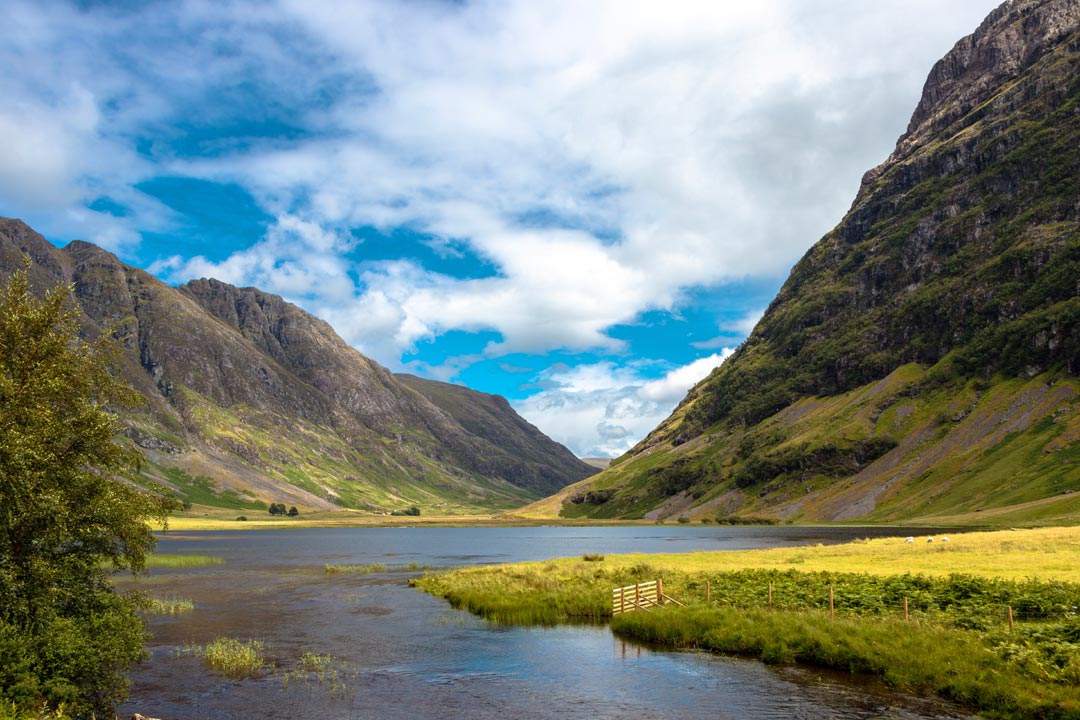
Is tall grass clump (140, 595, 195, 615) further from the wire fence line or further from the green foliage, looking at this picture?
the wire fence line

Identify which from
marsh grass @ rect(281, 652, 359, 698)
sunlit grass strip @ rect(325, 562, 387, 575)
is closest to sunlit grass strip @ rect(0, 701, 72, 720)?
marsh grass @ rect(281, 652, 359, 698)

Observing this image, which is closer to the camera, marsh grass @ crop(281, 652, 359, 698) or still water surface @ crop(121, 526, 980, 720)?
still water surface @ crop(121, 526, 980, 720)

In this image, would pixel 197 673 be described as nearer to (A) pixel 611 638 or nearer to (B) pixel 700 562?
(A) pixel 611 638

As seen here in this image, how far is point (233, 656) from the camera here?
1722 inches

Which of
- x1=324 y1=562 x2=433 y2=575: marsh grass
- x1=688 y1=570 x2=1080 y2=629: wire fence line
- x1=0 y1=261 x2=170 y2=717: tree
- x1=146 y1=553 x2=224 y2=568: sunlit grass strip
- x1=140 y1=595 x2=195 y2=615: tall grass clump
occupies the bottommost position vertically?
x1=324 y1=562 x2=433 y2=575: marsh grass

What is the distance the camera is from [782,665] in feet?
129

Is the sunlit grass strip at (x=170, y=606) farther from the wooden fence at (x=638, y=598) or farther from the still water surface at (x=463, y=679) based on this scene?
the wooden fence at (x=638, y=598)

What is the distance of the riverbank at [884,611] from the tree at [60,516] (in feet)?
109

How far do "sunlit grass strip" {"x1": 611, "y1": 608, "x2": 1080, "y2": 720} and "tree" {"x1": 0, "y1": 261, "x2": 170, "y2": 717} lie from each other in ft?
109

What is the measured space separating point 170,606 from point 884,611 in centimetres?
6281

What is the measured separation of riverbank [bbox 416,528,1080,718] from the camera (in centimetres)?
3067

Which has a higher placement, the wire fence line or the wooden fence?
the wire fence line

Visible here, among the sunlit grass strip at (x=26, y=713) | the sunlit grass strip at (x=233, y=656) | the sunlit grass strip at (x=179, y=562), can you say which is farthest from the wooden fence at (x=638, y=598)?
the sunlit grass strip at (x=179, y=562)

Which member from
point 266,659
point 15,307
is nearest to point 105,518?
point 15,307
